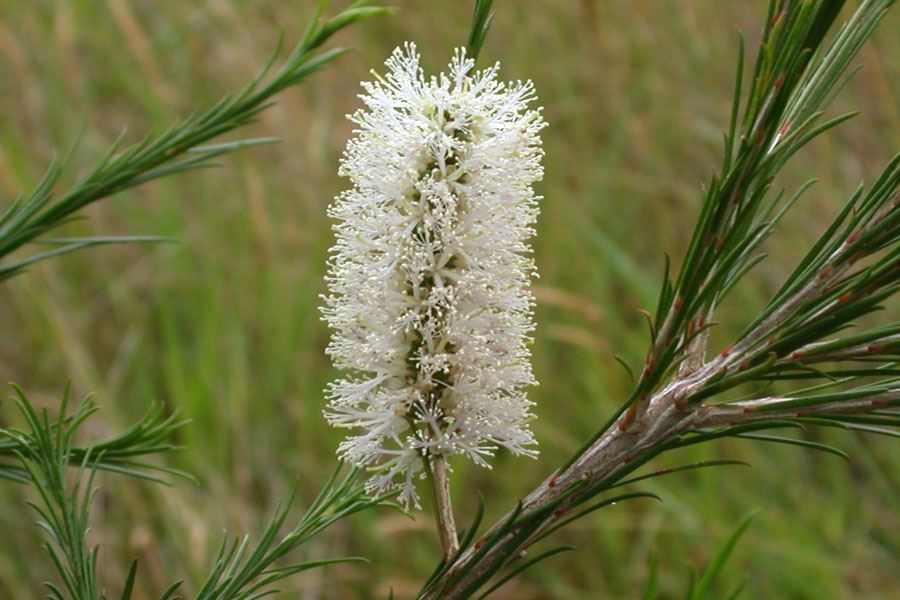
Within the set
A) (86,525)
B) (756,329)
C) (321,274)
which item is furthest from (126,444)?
(321,274)

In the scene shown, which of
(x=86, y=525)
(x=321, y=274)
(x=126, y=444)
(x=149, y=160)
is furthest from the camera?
(x=321, y=274)

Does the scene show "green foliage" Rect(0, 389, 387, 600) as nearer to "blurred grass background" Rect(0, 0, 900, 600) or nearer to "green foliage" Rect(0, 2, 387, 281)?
"green foliage" Rect(0, 2, 387, 281)

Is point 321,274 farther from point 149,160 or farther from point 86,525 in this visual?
point 86,525

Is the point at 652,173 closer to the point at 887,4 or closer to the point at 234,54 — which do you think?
the point at 234,54

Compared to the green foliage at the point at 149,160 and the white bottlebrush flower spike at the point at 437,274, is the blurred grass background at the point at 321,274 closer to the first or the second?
the green foliage at the point at 149,160

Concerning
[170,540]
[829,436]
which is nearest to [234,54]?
[170,540]
